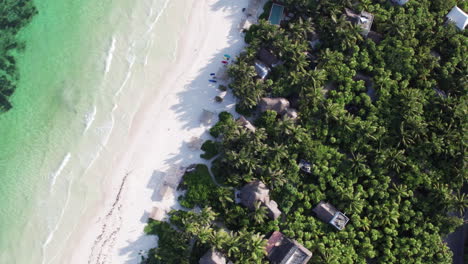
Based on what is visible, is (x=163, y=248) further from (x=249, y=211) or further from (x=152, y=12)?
(x=152, y=12)

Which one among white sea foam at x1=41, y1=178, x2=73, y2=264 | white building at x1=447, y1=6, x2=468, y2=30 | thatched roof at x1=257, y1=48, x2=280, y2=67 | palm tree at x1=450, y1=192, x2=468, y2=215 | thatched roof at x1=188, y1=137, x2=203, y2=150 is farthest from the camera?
white building at x1=447, y1=6, x2=468, y2=30

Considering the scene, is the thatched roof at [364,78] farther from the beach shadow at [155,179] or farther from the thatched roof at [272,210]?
the beach shadow at [155,179]

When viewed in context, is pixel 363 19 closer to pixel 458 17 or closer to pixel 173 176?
pixel 458 17

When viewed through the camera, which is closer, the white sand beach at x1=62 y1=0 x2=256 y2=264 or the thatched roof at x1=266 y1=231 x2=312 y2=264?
the thatched roof at x1=266 y1=231 x2=312 y2=264

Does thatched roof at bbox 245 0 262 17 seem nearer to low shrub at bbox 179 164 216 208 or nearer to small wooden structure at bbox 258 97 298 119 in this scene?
small wooden structure at bbox 258 97 298 119

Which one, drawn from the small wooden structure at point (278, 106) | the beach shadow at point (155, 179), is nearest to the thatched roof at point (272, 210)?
the small wooden structure at point (278, 106)

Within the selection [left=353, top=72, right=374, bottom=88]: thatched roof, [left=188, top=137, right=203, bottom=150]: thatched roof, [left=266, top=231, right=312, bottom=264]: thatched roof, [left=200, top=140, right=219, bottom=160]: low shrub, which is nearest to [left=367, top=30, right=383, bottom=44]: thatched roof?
[left=353, top=72, right=374, bottom=88]: thatched roof
